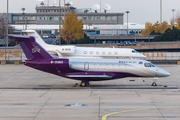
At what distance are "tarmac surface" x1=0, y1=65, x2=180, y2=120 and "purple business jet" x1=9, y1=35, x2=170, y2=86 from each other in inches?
49.6

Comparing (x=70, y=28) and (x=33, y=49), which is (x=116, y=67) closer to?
(x=33, y=49)

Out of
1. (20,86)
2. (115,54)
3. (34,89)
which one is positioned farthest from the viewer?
(115,54)

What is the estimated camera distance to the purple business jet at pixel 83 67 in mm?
27453

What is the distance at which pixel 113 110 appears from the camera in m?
18.6

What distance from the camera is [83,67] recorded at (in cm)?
2758

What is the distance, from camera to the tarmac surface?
17375 millimetres

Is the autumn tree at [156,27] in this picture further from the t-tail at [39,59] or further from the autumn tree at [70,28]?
the t-tail at [39,59]

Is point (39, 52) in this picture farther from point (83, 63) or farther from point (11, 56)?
point (11, 56)

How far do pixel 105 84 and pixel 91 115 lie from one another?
13.1m

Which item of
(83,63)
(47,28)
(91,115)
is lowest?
(91,115)

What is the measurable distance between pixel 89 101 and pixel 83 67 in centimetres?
657

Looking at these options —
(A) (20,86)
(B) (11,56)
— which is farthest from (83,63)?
(B) (11,56)

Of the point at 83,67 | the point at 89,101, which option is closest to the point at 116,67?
the point at 83,67

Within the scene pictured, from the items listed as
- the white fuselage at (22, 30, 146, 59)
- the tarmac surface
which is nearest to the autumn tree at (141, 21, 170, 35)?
the white fuselage at (22, 30, 146, 59)
